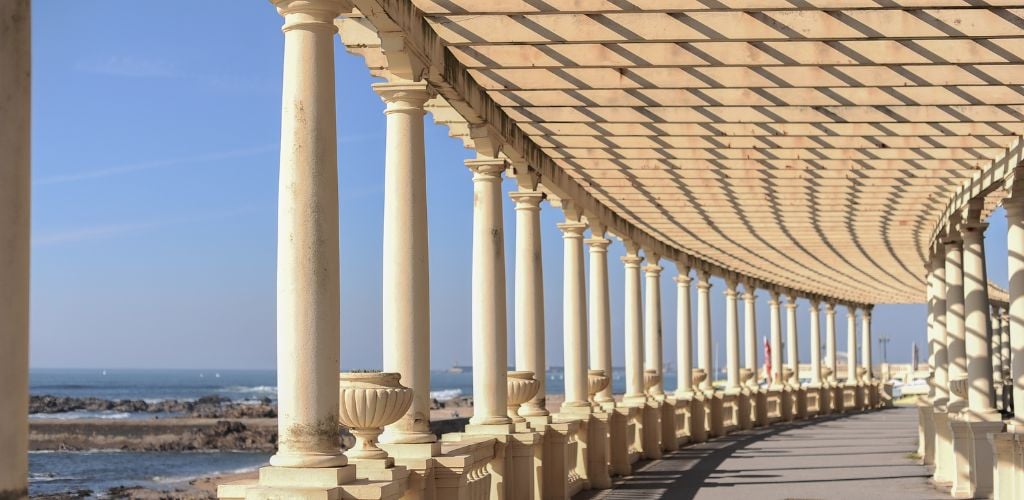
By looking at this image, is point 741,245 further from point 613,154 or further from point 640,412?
point 613,154

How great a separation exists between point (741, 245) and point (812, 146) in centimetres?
2745

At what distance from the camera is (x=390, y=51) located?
78.3 ft

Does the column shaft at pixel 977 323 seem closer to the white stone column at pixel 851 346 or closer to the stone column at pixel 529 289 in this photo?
the stone column at pixel 529 289

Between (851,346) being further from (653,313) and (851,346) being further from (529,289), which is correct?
(529,289)

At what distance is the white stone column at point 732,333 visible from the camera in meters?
75.2

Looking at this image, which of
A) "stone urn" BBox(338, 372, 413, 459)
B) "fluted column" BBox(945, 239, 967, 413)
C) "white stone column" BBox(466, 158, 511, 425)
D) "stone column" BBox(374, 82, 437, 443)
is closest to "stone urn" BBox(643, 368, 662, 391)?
"fluted column" BBox(945, 239, 967, 413)

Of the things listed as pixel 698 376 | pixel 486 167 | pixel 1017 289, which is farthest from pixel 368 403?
pixel 698 376

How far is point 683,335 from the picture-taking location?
213 feet

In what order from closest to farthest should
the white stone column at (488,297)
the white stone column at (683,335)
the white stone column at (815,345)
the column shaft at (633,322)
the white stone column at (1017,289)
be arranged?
1. the white stone column at (488,297)
2. the white stone column at (1017,289)
3. the column shaft at (633,322)
4. the white stone column at (683,335)
5. the white stone column at (815,345)

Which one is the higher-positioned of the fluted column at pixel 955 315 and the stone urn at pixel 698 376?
the fluted column at pixel 955 315

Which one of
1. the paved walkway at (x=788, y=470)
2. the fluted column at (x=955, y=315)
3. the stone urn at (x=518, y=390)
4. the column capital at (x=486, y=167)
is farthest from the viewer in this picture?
the fluted column at (x=955, y=315)

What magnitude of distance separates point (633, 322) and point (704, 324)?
59.5ft

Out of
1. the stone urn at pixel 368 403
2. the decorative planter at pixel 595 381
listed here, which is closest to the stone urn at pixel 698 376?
the decorative planter at pixel 595 381

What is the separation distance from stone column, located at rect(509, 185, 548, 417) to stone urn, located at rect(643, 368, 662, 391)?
65.4ft
